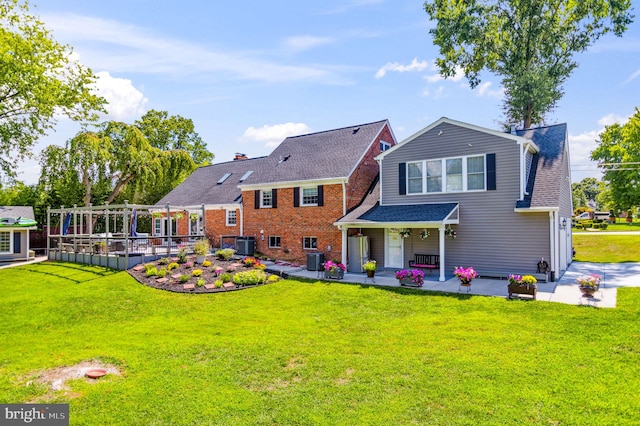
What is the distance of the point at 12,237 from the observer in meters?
22.5

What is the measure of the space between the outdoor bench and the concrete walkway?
0.41m

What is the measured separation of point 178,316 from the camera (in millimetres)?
10836

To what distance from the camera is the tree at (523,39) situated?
24.3m

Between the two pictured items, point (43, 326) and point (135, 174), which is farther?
point (135, 174)

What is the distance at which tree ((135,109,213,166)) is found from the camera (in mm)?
42031

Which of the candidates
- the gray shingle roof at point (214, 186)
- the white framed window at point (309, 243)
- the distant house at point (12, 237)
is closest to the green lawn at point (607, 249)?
the white framed window at point (309, 243)

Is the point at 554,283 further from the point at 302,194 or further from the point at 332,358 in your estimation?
the point at 302,194

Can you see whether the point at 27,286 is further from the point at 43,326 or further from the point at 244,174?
the point at 244,174

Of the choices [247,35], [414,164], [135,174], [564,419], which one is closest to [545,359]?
[564,419]

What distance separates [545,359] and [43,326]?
1193 centimetres

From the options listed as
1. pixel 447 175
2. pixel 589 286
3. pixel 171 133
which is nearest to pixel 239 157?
pixel 447 175

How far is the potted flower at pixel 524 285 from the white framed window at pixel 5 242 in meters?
26.9

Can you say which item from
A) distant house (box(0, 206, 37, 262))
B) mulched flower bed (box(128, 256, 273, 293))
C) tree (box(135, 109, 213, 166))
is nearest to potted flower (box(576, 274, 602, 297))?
mulched flower bed (box(128, 256, 273, 293))

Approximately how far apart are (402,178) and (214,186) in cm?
1449
